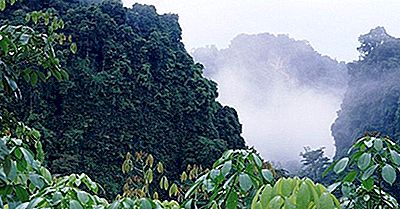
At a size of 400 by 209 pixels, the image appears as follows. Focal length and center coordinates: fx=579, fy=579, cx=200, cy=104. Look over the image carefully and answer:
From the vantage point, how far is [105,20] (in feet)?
29.1

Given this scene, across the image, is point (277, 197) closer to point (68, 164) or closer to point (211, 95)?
point (68, 164)

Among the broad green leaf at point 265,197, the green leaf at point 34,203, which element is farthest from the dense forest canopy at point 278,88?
the broad green leaf at point 265,197

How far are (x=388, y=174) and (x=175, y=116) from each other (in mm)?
8466

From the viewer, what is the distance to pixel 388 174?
697mm

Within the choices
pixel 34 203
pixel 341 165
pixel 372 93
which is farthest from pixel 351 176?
pixel 372 93

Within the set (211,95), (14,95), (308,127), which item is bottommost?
(14,95)

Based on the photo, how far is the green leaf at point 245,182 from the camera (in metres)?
0.72

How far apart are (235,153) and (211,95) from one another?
8.54 meters

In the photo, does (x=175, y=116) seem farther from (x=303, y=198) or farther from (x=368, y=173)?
(x=303, y=198)

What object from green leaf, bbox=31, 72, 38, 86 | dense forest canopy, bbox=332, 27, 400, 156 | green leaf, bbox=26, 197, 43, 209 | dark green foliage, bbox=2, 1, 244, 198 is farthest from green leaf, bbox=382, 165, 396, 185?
dense forest canopy, bbox=332, 27, 400, 156

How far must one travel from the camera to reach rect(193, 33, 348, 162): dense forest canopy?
1616 cm

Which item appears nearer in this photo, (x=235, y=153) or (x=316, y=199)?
(x=316, y=199)

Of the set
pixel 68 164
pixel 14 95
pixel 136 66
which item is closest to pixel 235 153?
pixel 14 95

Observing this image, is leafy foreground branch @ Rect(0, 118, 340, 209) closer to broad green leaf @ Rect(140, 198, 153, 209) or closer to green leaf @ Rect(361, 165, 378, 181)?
broad green leaf @ Rect(140, 198, 153, 209)
